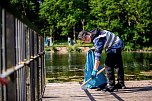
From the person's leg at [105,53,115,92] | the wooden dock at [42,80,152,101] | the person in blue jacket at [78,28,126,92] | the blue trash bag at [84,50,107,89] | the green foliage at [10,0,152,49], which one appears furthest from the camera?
the green foliage at [10,0,152,49]

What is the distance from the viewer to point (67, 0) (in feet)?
213

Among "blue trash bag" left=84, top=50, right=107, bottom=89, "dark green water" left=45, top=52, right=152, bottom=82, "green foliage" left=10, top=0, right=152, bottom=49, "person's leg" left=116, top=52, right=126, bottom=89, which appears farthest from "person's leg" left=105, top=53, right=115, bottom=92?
"green foliage" left=10, top=0, right=152, bottom=49

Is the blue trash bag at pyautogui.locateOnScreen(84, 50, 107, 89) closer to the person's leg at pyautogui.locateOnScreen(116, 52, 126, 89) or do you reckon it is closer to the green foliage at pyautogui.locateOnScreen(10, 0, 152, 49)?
the person's leg at pyautogui.locateOnScreen(116, 52, 126, 89)

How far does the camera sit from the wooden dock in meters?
7.14

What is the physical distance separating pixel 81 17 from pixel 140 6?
11744 millimetres

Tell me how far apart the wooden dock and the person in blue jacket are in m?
0.30

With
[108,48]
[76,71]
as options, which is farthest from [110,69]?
[76,71]

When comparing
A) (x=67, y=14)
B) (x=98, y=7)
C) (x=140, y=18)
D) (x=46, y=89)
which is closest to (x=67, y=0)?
(x=67, y=14)

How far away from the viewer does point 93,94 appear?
25.4 feet

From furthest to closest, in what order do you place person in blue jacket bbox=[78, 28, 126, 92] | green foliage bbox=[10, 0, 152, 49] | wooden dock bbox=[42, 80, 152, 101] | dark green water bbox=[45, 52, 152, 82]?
green foliage bbox=[10, 0, 152, 49]
dark green water bbox=[45, 52, 152, 82]
person in blue jacket bbox=[78, 28, 126, 92]
wooden dock bbox=[42, 80, 152, 101]

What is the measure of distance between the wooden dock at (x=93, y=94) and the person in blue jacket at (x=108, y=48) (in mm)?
303

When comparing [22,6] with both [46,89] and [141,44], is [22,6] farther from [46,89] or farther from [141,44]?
[46,89]

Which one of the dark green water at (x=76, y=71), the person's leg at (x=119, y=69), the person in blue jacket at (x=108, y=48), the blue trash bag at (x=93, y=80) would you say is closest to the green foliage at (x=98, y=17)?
the dark green water at (x=76, y=71)

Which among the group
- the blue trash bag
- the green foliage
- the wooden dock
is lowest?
the wooden dock
